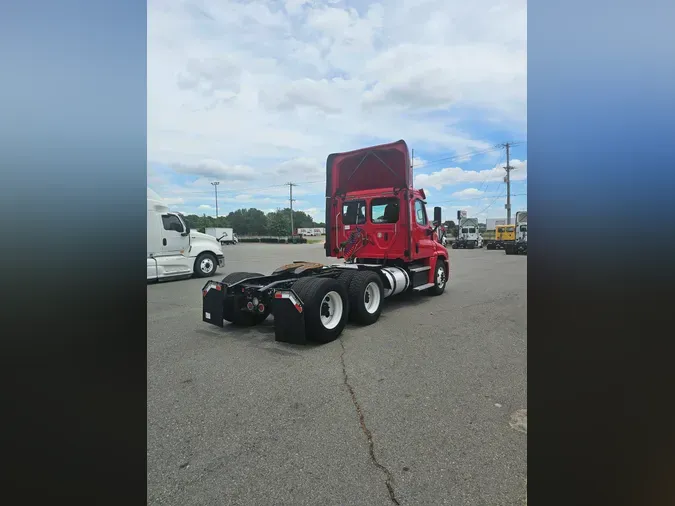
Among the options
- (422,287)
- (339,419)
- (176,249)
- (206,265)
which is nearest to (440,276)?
(422,287)

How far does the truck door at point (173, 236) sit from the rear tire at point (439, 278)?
8.42m

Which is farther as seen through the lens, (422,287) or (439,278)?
(439,278)

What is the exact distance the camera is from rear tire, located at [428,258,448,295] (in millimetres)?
9125

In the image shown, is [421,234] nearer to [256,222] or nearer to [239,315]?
[239,315]

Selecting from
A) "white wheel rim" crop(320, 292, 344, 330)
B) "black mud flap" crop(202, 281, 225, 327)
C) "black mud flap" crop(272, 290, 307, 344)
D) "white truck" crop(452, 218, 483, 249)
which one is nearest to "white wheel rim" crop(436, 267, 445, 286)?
"white wheel rim" crop(320, 292, 344, 330)

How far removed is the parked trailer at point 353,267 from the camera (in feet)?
16.7

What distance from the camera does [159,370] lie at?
4.20 meters

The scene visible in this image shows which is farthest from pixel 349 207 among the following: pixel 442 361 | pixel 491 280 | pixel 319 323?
pixel 491 280

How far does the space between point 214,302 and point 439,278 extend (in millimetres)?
5752

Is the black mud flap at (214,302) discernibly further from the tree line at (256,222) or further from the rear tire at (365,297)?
the tree line at (256,222)

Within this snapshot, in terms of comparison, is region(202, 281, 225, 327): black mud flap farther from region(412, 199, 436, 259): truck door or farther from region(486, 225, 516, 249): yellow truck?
region(486, 225, 516, 249): yellow truck

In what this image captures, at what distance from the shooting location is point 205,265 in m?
13.5

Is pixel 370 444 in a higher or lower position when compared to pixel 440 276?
lower
